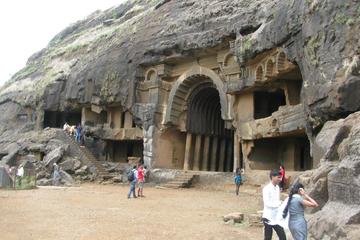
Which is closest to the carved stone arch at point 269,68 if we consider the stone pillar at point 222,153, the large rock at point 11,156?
the stone pillar at point 222,153

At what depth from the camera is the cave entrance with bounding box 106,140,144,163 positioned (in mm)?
34281

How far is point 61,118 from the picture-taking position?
4003 centimetres

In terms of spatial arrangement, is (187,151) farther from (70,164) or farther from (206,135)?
(70,164)

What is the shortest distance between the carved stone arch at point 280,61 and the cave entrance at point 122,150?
55.5 feet

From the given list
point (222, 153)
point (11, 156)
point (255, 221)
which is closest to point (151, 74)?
point (222, 153)

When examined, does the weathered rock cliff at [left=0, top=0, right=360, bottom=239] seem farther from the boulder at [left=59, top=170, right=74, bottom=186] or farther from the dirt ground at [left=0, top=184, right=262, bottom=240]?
the boulder at [left=59, top=170, right=74, bottom=186]

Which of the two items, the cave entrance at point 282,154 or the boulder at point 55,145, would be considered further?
the boulder at point 55,145

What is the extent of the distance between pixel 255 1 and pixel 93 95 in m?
14.0

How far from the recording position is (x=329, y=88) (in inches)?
582

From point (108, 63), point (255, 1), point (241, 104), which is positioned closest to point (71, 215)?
point (241, 104)

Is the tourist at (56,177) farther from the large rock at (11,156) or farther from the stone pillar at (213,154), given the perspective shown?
the stone pillar at (213,154)

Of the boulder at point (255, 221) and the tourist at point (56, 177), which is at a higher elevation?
the tourist at point (56, 177)

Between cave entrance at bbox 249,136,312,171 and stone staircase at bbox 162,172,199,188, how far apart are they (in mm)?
3240

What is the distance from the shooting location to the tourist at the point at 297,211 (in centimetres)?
588
